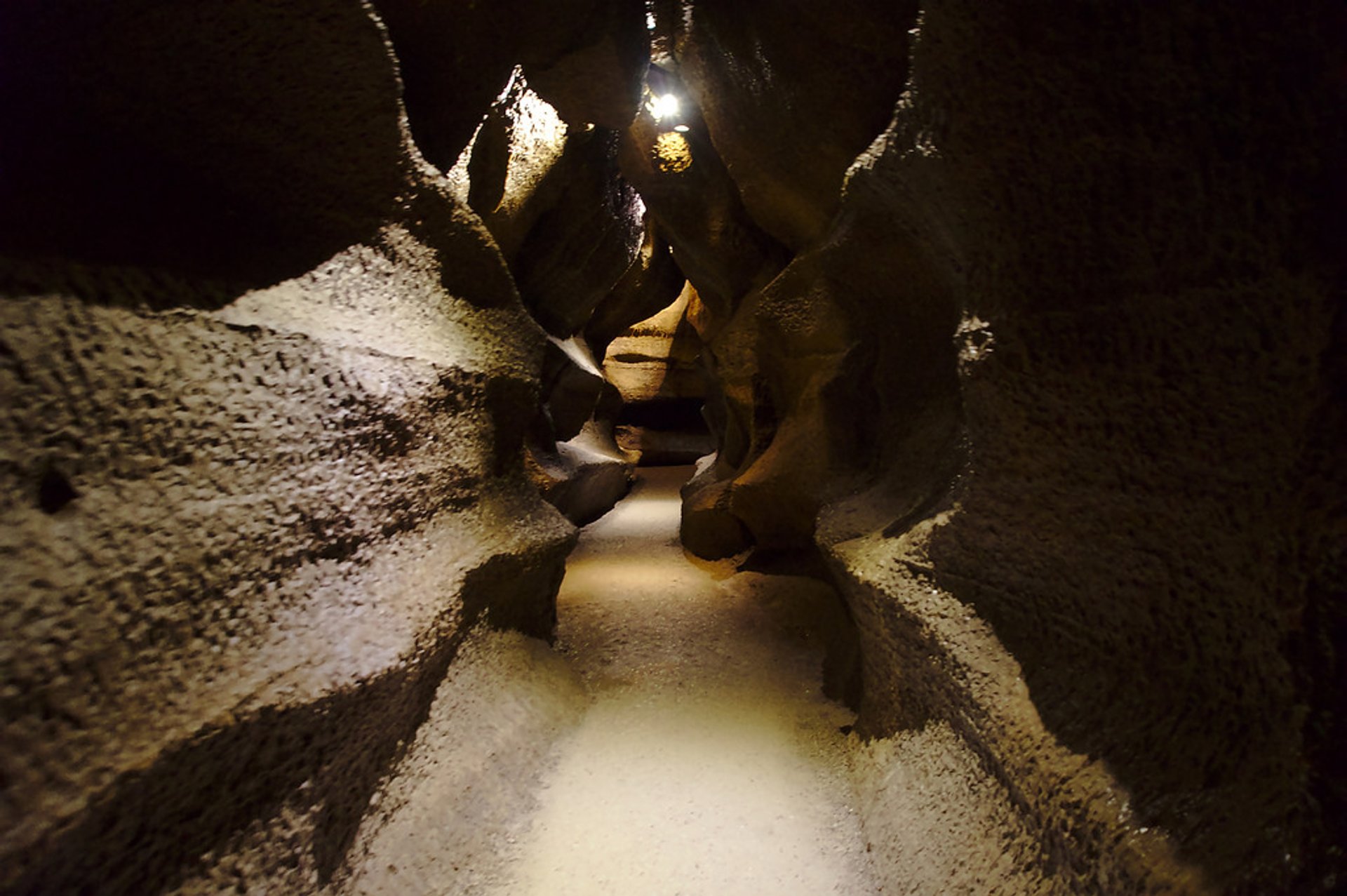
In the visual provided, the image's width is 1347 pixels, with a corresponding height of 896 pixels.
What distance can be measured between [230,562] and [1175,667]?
2.10 meters

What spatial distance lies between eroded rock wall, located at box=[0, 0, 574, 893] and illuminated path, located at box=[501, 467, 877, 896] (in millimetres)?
702

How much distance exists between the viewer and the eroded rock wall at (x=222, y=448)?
3.41 feet

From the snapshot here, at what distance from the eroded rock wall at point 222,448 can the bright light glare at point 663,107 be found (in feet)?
10.7

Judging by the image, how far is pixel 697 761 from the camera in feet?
7.83

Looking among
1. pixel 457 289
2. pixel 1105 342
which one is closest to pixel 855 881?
pixel 1105 342

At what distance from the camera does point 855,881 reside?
177cm

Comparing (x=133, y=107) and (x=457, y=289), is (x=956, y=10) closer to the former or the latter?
(x=457, y=289)

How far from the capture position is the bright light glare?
4.95m

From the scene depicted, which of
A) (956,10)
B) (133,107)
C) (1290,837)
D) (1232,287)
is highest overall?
(956,10)

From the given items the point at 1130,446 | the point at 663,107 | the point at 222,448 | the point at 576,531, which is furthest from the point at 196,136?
the point at 663,107

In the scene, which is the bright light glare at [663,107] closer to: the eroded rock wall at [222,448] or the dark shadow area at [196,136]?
the eroded rock wall at [222,448]

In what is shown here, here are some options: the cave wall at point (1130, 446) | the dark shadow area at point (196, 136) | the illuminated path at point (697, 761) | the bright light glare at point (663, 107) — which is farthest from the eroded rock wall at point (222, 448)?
the bright light glare at point (663, 107)

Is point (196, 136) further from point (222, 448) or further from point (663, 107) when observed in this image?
point (663, 107)

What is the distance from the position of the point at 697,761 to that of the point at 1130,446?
1.95 meters
